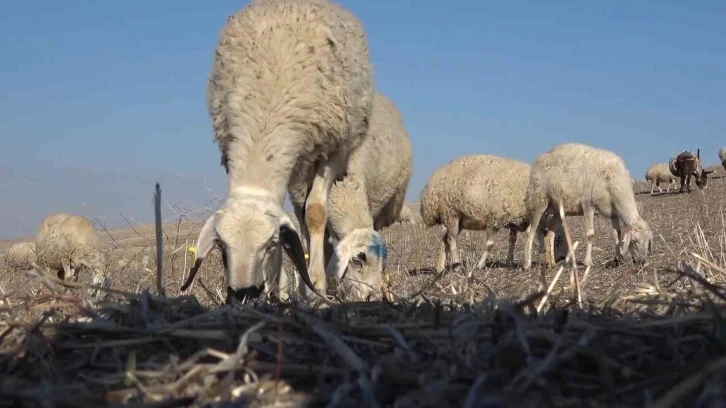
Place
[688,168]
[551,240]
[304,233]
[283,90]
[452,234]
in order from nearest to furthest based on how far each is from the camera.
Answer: [283,90] < [304,233] < [551,240] < [452,234] < [688,168]

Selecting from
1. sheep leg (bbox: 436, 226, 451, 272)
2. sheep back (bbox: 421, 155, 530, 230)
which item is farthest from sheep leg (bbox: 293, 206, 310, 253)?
sheep back (bbox: 421, 155, 530, 230)

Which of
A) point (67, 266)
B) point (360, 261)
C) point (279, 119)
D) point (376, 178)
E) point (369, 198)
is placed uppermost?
point (376, 178)

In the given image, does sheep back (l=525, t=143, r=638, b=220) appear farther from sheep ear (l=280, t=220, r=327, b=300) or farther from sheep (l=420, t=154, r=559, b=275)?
sheep ear (l=280, t=220, r=327, b=300)

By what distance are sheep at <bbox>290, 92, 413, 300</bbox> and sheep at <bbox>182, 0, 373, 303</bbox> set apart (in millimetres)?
520

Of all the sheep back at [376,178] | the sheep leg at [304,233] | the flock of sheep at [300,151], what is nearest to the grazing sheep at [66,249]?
the sheep back at [376,178]

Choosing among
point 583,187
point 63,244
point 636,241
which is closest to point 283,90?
point 636,241

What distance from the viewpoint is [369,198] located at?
976cm

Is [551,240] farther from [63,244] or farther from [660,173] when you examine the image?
[660,173]

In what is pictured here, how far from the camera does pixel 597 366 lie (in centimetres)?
201

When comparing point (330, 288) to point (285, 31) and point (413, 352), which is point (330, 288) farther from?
point (413, 352)

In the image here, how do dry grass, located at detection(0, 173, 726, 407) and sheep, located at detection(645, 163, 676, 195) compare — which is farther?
sheep, located at detection(645, 163, 676, 195)

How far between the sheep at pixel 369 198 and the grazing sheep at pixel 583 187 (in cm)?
512

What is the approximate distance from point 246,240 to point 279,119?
1.26m

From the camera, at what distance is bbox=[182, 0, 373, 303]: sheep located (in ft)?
16.9
